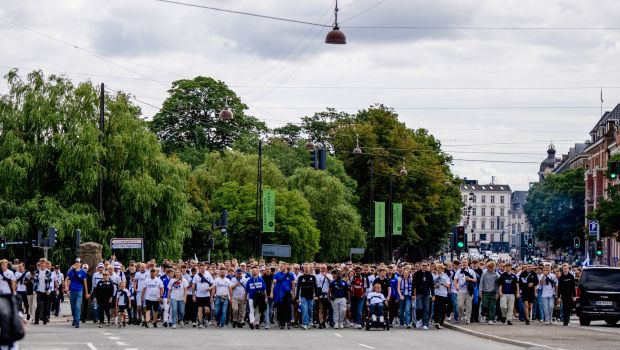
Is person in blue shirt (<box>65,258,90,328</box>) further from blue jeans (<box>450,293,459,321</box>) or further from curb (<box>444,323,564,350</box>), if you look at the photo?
blue jeans (<box>450,293,459,321</box>)

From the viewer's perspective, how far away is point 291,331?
110 feet

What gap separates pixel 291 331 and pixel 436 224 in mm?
72116

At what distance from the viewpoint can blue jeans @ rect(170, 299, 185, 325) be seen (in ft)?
113

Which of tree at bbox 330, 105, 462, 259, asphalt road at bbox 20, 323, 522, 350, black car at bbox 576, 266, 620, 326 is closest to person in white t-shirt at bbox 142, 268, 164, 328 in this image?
asphalt road at bbox 20, 323, 522, 350

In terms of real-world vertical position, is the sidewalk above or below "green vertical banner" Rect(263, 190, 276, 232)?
below

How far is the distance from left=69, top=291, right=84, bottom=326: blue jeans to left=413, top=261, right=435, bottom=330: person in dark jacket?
28.6 feet

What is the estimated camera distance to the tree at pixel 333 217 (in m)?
87.4

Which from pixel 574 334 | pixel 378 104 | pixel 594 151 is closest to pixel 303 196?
pixel 378 104

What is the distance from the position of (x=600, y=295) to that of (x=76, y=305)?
14487 millimetres

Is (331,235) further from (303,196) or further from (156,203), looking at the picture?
(156,203)

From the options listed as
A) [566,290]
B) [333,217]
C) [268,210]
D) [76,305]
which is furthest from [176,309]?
[333,217]

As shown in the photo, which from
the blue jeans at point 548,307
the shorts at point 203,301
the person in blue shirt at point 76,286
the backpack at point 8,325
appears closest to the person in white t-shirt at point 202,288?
the shorts at point 203,301

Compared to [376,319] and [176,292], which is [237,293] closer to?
[176,292]

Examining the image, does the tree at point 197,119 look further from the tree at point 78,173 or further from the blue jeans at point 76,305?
the blue jeans at point 76,305
